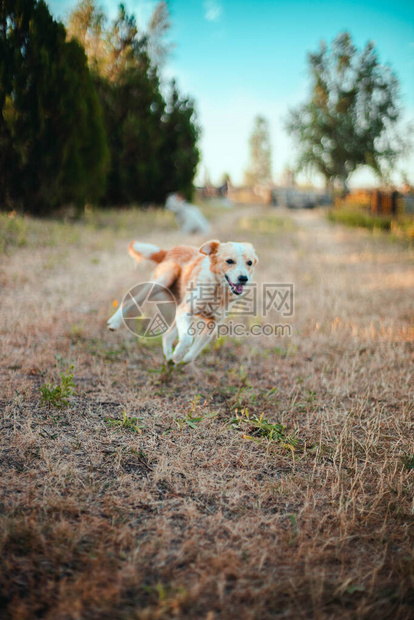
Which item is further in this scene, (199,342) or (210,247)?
(199,342)

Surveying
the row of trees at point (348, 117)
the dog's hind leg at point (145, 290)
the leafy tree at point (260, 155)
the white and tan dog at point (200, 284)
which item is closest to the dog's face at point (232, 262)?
the white and tan dog at point (200, 284)

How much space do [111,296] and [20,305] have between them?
141 centimetres

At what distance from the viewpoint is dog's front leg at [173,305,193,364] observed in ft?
11.7

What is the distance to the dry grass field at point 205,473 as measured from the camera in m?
1.65

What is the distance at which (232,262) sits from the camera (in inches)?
133

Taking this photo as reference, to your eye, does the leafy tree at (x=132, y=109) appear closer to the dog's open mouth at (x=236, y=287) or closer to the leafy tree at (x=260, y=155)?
the dog's open mouth at (x=236, y=287)

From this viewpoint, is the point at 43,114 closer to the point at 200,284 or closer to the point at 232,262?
the point at 200,284

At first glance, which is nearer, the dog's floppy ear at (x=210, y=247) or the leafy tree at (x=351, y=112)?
the dog's floppy ear at (x=210, y=247)

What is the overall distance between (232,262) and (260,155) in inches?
2038

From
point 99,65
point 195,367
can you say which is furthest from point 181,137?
point 195,367

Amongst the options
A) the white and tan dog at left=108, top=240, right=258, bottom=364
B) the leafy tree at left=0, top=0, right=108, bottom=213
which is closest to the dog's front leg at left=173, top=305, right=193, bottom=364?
the white and tan dog at left=108, top=240, right=258, bottom=364

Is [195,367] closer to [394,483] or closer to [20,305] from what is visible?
[394,483]

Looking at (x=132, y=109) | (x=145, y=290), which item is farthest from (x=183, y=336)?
(x=132, y=109)

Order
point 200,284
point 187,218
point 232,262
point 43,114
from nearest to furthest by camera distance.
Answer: point 232,262
point 200,284
point 43,114
point 187,218
